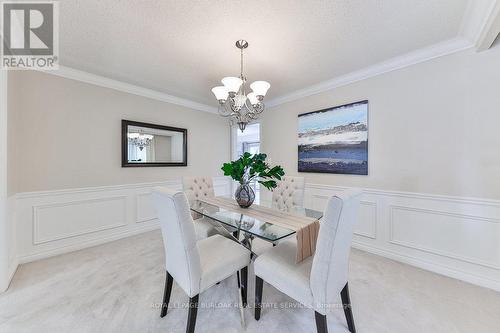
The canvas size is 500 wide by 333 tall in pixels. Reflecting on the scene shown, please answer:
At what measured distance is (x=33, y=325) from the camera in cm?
144

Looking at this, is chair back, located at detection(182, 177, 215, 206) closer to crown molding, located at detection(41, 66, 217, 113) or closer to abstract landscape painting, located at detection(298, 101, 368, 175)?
abstract landscape painting, located at detection(298, 101, 368, 175)

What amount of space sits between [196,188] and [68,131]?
1859 millimetres

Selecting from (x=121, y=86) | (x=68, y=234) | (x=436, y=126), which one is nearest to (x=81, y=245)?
(x=68, y=234)

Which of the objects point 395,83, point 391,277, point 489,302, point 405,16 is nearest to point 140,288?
point 391,277

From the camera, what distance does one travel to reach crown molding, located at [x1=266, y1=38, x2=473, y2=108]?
6.76 feet

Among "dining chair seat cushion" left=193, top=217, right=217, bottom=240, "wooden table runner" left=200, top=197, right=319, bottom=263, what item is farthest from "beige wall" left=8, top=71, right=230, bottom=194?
"wooden table runner" left=200, top=197, right=319, bottom=263

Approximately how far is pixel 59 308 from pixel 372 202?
3.45 meters

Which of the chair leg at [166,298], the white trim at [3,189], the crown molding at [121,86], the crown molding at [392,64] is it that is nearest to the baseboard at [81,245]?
the white trim at [3,189]

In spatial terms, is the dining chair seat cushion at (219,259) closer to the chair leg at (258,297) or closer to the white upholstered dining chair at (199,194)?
the chair leg at (258,297)

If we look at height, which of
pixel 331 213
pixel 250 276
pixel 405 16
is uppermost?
pixel 405 16

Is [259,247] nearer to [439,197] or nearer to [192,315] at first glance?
[192,315]

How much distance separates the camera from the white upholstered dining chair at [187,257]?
1234 millimetres

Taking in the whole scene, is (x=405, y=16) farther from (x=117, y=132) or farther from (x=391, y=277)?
(x=117, y=132)

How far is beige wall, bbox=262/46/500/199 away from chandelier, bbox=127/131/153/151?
316 cm
